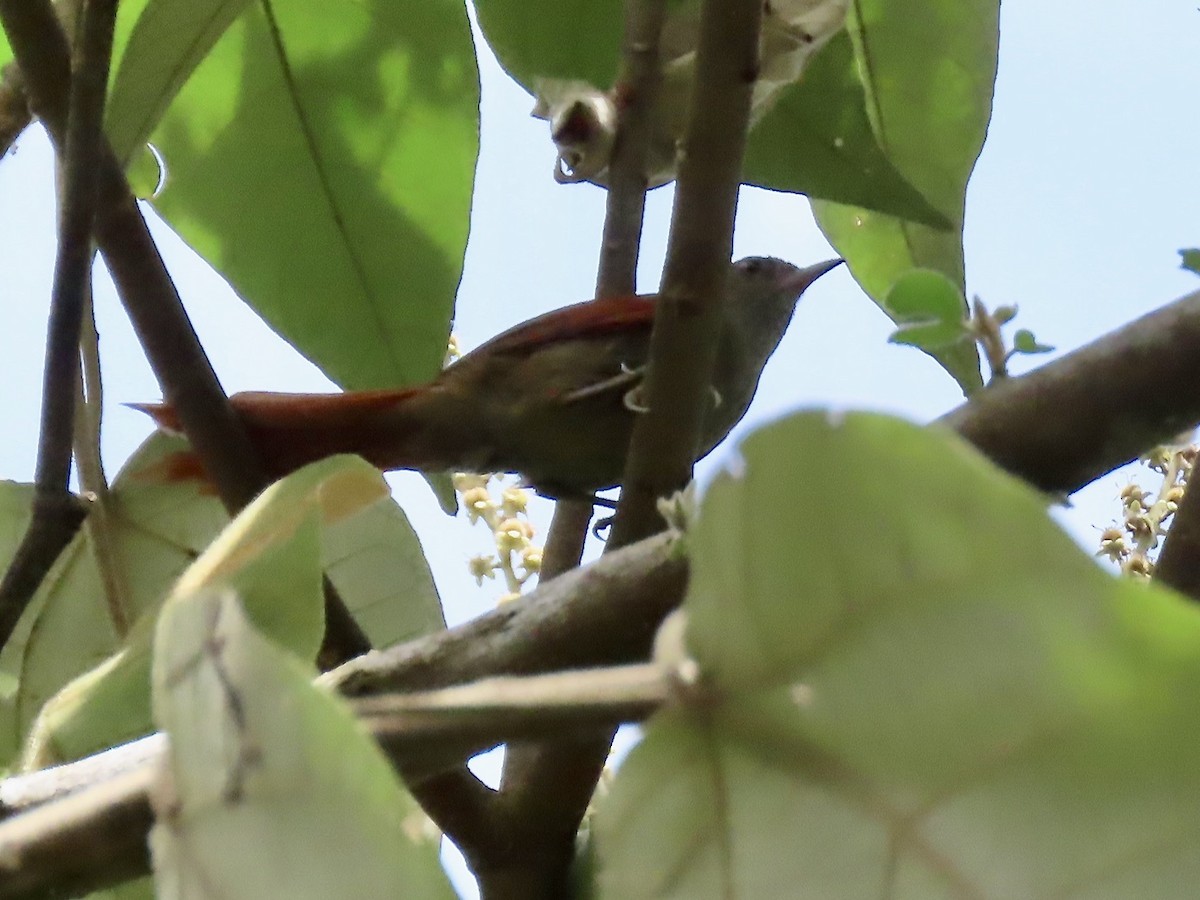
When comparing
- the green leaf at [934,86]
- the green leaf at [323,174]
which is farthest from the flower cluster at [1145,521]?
the green leaf at [323,174]

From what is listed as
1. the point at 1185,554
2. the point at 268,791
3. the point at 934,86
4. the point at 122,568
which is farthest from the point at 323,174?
the point at 268,791

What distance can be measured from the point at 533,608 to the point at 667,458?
221 mm

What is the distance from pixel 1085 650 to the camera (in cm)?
25

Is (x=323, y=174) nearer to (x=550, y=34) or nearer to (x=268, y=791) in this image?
(x=550, y=34)

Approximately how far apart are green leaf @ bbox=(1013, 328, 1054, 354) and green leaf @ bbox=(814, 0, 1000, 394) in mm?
481

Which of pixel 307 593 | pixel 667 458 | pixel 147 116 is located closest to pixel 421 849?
pixel 307 593

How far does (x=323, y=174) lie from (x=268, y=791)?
750mm

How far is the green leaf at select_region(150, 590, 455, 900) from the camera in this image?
274 millimetres

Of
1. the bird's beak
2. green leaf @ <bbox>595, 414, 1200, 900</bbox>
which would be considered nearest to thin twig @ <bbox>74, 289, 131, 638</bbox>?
green leaf @ <bbox>595, 414, 1200, 900</bbox>

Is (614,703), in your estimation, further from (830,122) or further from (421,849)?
(830,122)

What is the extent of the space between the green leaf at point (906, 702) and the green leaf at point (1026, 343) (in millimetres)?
187

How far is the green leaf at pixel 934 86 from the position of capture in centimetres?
92

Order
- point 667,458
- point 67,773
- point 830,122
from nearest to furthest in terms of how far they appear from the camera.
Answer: point 67,773 < point 667,458 < point 830,122

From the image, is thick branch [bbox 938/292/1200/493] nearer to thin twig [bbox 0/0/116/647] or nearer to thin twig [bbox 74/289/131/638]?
thin twig [bbox 0/0/116/647]
